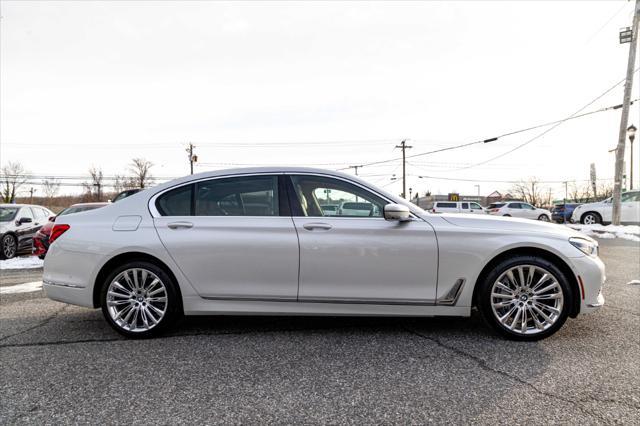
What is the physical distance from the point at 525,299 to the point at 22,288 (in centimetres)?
684

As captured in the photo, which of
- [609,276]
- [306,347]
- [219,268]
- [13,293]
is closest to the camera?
[306,347]

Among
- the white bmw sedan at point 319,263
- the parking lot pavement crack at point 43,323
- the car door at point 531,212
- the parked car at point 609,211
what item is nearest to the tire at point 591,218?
the parked car at point 609,211

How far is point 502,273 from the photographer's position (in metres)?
3.22

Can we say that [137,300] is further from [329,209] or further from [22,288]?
[22,288]

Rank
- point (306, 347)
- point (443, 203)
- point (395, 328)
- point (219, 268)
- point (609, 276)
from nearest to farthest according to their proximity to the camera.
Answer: point (306, 347), point (219, 268), point (395, 328), point (609, 276), point (443, 203)

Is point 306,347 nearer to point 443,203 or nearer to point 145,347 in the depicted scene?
point 145,347

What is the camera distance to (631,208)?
16766mm

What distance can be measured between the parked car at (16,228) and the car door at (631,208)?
73.6ft

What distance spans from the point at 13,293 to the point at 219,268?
4134 mm

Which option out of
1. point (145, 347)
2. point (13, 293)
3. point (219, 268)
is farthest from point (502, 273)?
point (13, 293)

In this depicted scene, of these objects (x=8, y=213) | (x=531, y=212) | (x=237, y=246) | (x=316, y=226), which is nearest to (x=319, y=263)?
(x=316, y=226)

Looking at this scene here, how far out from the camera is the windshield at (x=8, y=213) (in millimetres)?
9394

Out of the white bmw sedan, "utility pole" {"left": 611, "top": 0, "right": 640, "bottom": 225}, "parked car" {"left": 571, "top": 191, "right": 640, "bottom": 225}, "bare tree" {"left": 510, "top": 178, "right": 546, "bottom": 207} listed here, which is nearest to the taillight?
the white bmw sedan

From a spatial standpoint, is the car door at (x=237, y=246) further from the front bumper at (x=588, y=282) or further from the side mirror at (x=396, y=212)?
the front bumper at (x=588, y=282)
